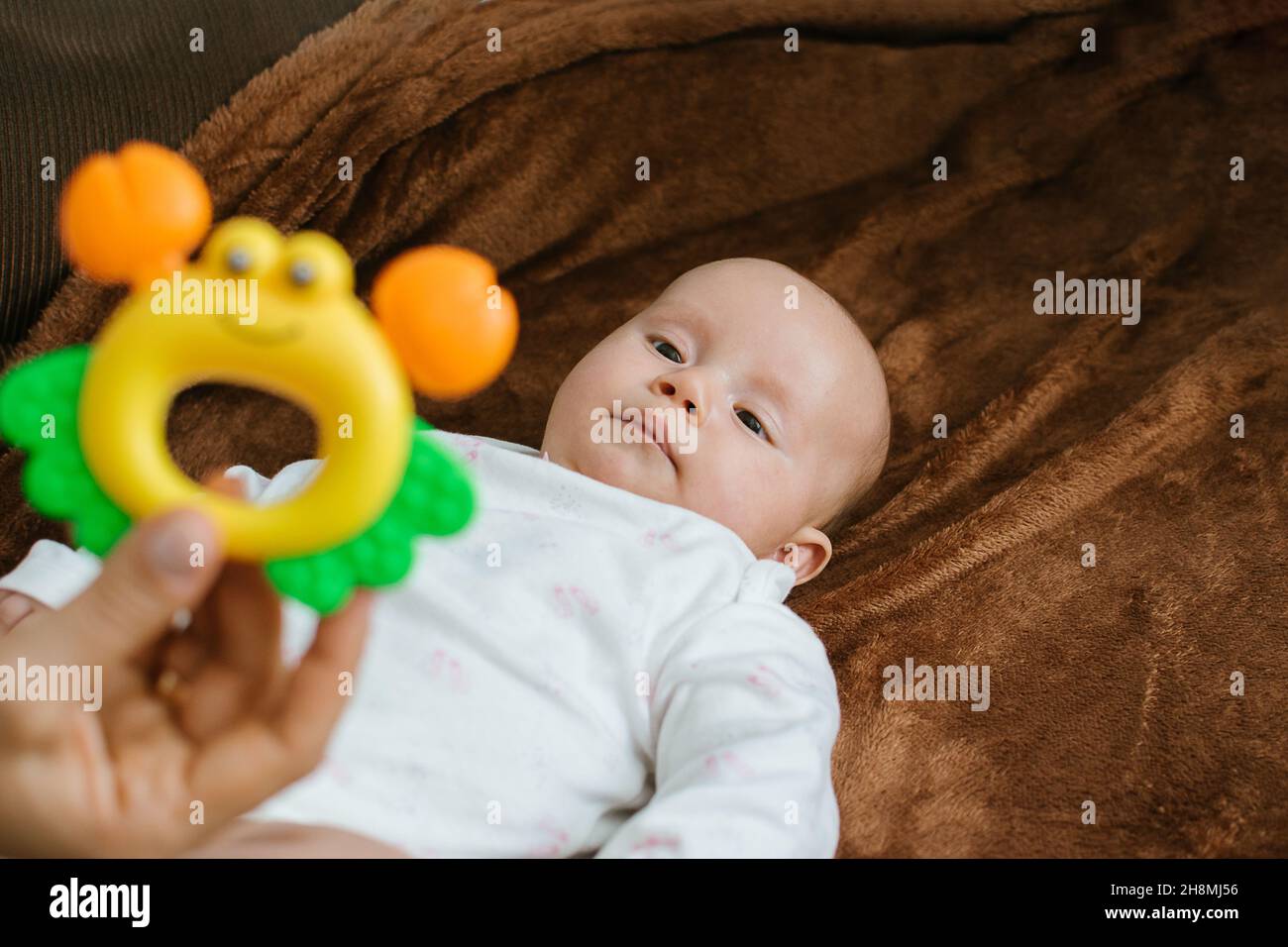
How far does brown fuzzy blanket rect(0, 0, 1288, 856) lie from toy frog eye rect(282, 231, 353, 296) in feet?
2.65

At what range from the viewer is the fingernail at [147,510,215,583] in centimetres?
70

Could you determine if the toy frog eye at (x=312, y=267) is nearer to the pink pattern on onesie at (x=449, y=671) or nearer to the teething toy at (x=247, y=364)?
the teething toy at (x=247, y=364)

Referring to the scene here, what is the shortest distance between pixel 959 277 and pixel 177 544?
151 cm

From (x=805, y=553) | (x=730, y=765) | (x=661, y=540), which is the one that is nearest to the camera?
(x=730, y=765)

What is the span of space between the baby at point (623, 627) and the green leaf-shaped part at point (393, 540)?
10.7 inches

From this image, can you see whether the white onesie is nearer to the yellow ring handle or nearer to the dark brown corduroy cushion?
the yellow ring handle

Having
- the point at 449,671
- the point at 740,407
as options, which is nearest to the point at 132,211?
the point at 449,671

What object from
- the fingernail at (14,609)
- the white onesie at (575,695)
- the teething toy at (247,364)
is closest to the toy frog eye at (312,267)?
the teething toy at (247,364)

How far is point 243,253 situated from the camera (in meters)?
0.73

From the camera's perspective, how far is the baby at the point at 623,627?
104 centimetres

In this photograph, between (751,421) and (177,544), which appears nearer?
(177,544)

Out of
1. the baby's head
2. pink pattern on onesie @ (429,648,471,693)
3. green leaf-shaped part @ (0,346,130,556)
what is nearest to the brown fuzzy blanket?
the baby's head

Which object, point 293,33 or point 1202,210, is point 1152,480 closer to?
point 1202,210

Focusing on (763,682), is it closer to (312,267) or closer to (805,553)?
(805,553)
